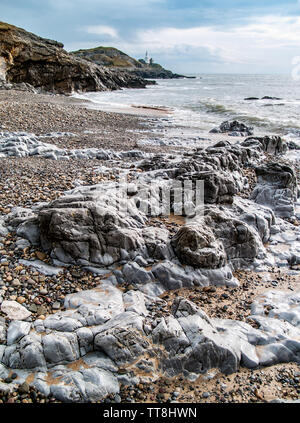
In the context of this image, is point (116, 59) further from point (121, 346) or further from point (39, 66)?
point (121, 346)

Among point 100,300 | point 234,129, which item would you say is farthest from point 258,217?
point 234,129

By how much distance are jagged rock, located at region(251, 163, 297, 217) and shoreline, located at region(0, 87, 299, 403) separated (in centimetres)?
430

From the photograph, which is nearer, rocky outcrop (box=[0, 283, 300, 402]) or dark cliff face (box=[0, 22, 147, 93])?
rocky outcrop (box=[0, 283, 300, 402])

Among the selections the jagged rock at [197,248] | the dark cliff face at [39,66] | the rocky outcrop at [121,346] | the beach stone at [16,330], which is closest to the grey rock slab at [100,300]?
the rocky outcrop at [121,346]

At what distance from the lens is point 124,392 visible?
14.4 feet

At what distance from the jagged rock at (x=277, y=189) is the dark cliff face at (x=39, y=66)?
44254 mm

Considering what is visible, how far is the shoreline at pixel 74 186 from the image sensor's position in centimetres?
460

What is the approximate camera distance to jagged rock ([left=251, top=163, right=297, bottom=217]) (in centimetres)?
1136

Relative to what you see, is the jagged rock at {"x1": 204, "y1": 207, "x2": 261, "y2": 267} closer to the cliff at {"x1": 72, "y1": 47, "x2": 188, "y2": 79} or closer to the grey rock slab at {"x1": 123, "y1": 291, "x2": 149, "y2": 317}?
the grey rock slab at {"x1": 123, "y1": 291, "x2": 149, "y2": 317}

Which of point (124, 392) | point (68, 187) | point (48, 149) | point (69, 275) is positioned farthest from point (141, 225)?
point (48, 149)

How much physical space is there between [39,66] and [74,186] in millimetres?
54084

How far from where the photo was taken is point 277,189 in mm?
11914

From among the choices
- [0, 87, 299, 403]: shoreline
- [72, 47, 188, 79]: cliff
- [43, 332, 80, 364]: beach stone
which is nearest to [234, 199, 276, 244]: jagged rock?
[0, 87, 299, 403]: shoreline

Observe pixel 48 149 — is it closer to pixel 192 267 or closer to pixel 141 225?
pixel 141 225
